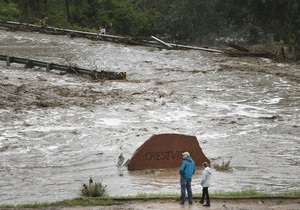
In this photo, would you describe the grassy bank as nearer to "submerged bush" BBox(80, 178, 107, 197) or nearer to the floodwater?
"submerged bush" BBox(80, 178, 107, 197)

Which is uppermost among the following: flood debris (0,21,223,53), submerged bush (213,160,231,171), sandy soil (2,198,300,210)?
flood debris (0,21,223,53)

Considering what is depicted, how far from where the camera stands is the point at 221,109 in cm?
2469

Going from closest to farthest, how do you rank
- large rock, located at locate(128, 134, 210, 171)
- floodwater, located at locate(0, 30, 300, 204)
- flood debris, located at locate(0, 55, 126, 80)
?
floodwater, located at locate(0, 30, 300, 204) < large rock, located at locate(128, 134, 210, 171) < flood debris, located at locate(0, 55, 126, 80)

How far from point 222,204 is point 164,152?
443cm

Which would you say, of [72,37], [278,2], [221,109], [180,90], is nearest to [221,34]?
[278,2]

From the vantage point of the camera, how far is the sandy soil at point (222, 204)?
12328 mm

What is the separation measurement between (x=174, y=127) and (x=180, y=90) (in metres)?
7.02

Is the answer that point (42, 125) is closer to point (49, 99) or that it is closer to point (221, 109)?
point (49, 99)

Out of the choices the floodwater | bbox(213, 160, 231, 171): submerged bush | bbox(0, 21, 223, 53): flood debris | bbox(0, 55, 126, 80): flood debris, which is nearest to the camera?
the floodwater

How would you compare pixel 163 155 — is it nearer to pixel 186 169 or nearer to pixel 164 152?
pixel 164 152

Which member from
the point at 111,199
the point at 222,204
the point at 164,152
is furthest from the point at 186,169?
the point at 164,152

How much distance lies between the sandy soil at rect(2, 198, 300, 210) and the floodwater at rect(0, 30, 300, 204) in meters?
1.76

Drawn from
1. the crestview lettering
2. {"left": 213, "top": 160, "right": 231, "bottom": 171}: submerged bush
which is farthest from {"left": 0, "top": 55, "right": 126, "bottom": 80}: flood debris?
{"left": 213, "top": 160, "right": 231, "bottom": 171}: submerged bush

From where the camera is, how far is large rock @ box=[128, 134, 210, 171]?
16.5 metres
